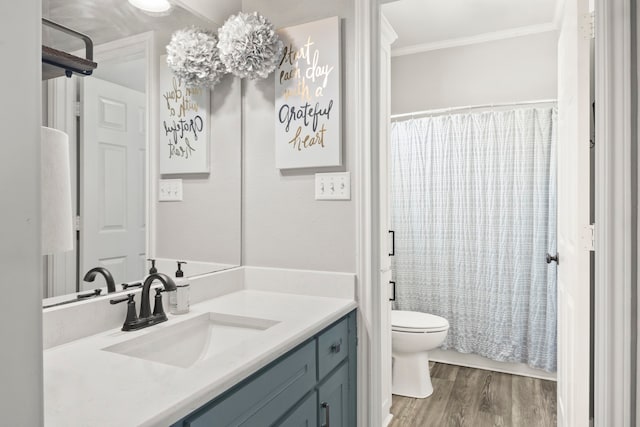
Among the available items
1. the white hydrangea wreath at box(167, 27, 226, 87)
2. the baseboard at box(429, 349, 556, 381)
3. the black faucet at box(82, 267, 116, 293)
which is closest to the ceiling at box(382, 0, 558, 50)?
the white hydrangea wreath at box(167, 27, 226, 87)

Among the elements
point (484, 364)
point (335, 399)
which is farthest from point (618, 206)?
point (484, 364)

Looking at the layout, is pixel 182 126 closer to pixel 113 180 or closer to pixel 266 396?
pixel 113 180

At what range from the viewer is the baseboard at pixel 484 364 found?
9.55 feet

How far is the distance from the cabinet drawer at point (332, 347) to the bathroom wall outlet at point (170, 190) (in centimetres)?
79

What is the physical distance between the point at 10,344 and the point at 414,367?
2546 millimetres

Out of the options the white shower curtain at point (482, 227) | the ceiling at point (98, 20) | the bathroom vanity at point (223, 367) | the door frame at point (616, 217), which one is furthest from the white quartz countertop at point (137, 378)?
the white shower curtain at point (482, 227)

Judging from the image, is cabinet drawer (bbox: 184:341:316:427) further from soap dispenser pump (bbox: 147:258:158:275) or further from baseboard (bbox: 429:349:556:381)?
baseboard (bbox: 429:349:556:381)

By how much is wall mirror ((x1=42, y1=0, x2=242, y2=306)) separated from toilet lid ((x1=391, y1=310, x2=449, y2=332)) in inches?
51.1

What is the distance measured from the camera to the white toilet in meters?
2.59

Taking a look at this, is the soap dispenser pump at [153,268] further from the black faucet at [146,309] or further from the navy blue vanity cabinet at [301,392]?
the navy blue vanity cabinet at [301,392]

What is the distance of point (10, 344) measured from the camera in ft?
1.41

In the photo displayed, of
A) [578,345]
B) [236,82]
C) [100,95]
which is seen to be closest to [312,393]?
[578,345]

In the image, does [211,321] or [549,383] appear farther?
[549,383]

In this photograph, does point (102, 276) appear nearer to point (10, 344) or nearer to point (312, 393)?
point (312, 393)
